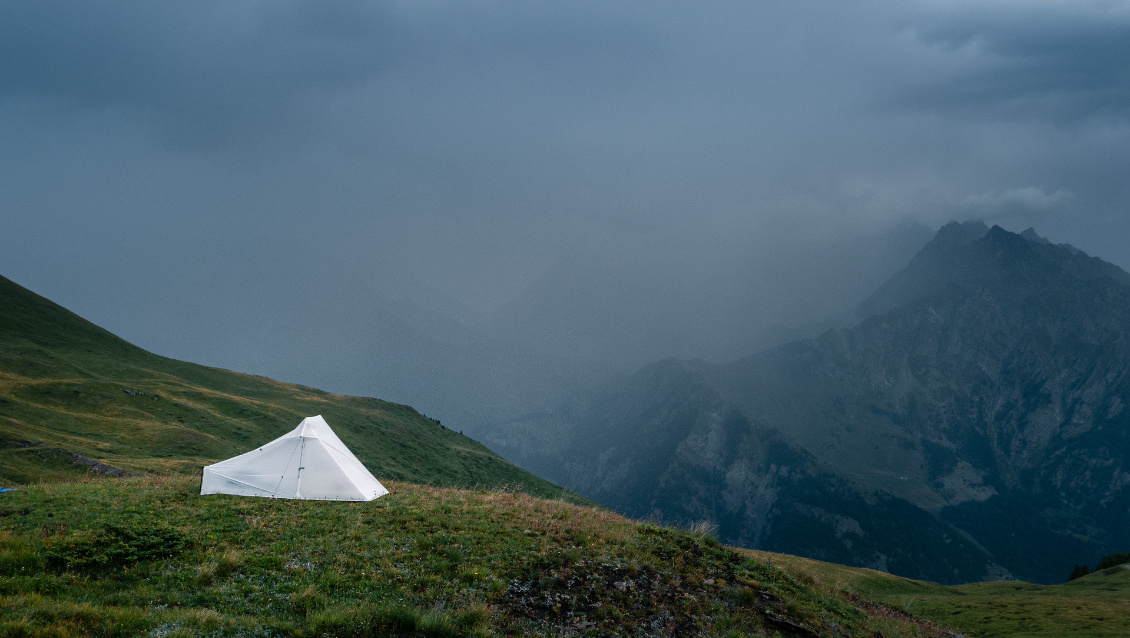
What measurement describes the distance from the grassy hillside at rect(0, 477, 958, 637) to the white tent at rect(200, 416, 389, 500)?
4.30 feet

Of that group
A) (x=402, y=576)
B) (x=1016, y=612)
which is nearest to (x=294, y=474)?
(x=402, y=576)

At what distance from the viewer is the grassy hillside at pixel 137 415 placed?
47000mm

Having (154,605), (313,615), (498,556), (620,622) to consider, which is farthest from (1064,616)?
(154,605)

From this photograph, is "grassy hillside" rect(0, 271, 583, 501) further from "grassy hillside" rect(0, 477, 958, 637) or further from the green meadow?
"grassy hillside" rect(0, 477, 958, 637)

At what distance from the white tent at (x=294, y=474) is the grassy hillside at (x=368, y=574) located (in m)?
1.31

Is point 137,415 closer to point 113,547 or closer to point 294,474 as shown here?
point 294,474

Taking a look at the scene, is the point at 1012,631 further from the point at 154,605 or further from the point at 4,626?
the point at 4,626

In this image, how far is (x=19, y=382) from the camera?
62.5 m

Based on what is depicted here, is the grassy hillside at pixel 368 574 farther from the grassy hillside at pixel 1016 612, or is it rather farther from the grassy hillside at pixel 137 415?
the grassy hillside at pixel 137 415

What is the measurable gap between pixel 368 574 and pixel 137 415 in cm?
6654

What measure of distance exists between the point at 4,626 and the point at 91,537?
20.9 ft

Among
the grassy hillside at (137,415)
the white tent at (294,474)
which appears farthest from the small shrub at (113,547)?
the grassy hillside at (137,415)

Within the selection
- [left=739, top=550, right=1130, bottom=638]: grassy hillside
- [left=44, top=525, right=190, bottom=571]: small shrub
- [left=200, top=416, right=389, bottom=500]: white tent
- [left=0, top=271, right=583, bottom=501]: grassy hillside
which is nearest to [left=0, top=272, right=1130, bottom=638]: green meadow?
[left=44, top=525, right=190, bottom=571]: small shrub

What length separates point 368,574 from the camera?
16391mm
